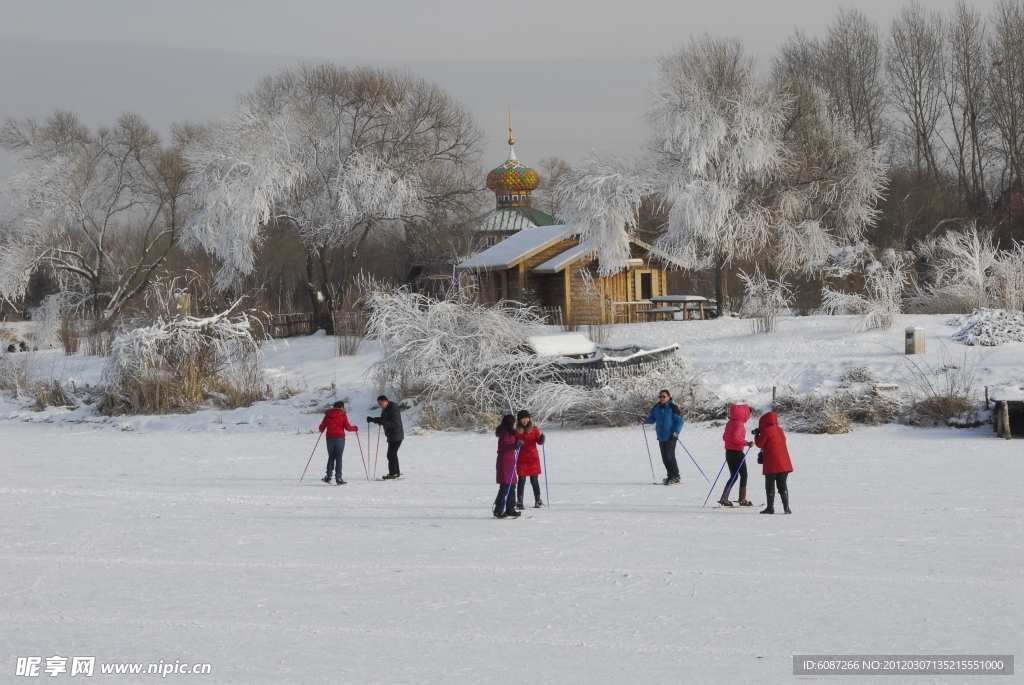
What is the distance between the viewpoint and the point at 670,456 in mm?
13391

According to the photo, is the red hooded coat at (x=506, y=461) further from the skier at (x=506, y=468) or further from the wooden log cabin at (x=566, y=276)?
the wooden log cabin at (x=566, y=276)

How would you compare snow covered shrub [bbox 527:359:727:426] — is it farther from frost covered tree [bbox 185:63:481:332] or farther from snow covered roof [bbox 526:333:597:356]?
frost covered tree [bbox 185:63:481:332]

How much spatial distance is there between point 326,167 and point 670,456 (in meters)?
27.1

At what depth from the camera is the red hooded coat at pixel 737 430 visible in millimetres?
11742

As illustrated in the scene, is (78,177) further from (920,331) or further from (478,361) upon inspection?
(920,331)

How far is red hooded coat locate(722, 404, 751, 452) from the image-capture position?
38.5ft

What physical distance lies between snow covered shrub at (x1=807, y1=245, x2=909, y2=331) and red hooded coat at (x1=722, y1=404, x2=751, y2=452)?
1551 centimetres

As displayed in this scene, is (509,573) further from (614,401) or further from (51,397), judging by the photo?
(51,397)

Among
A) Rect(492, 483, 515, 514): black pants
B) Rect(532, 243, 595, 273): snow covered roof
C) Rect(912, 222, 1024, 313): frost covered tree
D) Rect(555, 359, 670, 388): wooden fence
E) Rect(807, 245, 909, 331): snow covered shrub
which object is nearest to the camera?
Rect(492, 483, 515, 514): black pants

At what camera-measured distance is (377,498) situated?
42.4 feet

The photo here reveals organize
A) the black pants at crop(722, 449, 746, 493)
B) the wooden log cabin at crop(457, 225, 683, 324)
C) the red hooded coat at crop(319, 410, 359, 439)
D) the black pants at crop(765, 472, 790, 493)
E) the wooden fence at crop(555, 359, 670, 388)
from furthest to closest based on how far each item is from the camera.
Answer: the wooden log cabin at crop(457, 225, 683, 324)
the wooden fence at crop(555, 359, 670, 388)
the red hooded coat at crop(319, 410, 359, 439)
the black pants at crop(722, 449, 746, 493)
the black pants at crop(765, 472, 790, 493)

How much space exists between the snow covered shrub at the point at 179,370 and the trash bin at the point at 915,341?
53.1 feet

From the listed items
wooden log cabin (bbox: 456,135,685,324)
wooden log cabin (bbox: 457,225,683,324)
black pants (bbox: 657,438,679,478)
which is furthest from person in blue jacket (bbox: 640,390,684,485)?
wooden log cabin (bbox: 457,225,683,324)

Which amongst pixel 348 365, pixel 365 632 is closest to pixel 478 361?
pixel 348 365
